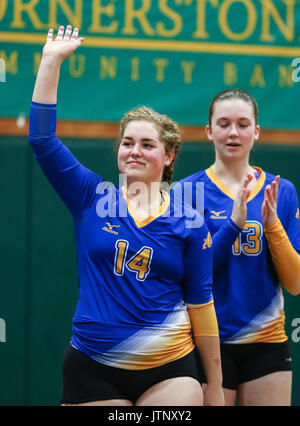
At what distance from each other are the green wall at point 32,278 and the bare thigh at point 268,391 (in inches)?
48.9

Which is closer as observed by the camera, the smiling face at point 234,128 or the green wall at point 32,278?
the smiling face at point 234,128

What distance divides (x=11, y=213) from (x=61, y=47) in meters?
1.97

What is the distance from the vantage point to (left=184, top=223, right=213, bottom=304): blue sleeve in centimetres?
199

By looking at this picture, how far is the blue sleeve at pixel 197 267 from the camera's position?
199 centimetres

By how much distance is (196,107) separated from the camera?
3.75m

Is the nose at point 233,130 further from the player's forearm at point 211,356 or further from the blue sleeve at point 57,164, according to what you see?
the player's forearm at point 211,356

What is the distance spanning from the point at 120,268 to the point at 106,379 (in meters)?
0.35

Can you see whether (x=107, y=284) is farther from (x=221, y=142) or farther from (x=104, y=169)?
(x=104, y=169)

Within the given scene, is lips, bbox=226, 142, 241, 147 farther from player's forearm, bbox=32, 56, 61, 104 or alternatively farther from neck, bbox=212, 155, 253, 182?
player's forearm, bbox=32, 56, 61, 104

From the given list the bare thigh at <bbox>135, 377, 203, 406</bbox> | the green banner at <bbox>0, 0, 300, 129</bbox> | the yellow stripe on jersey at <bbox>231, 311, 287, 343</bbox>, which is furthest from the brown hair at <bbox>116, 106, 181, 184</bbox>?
the green banner at <bbox>0, 0, 300, 129</bbox>

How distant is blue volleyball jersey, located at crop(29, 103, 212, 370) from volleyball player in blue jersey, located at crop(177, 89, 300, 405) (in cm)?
55

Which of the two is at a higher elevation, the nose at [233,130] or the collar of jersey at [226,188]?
the nose at [233,130]

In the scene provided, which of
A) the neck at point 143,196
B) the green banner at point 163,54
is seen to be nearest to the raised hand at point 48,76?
the neck at point 143,196

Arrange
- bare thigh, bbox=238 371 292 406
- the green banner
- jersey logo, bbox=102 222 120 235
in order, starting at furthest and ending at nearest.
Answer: the green banner → bare thigh, bbox=238 371 292 406 → jersey logo, bbox=102 222 120 235
